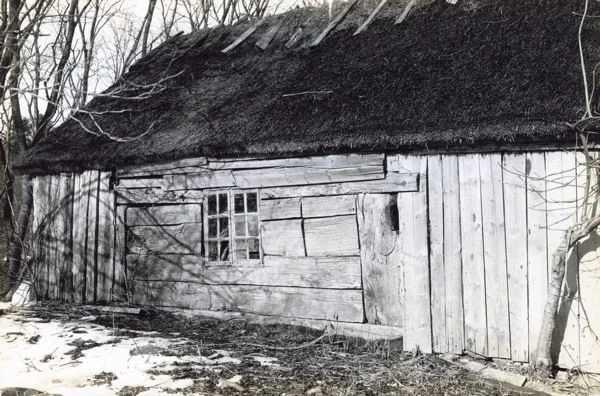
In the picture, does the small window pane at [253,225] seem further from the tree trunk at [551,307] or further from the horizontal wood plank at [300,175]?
the tree trunk at [551,307]

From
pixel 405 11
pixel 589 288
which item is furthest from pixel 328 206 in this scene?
pixel 405 11

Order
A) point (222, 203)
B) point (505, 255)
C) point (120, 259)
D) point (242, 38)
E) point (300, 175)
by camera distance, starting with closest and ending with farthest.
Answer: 1. point (505, 255)
2. point (300, 175)
3. point (222, 203)
4. point (120, 259)
5. point (242, 38)

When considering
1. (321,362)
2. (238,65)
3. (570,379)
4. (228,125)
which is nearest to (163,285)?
(228,125)

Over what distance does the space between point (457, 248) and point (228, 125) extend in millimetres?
3501

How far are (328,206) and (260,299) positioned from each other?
160cm

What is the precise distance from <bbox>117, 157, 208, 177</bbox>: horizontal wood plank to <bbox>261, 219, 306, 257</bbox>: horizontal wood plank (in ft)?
4.40

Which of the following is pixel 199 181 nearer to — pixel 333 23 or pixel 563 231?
pixel 333 23

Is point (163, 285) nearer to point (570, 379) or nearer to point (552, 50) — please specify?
point (570, 379)

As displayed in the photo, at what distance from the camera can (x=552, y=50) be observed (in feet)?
21.7

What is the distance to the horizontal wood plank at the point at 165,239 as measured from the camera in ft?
26.5

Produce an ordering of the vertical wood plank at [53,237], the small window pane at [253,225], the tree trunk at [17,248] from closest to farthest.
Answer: the small window pane at [253,225]
the vertical wood plank at [53,237]
the tree trunk at [17,248]

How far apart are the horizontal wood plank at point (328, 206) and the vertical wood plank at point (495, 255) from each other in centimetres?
156

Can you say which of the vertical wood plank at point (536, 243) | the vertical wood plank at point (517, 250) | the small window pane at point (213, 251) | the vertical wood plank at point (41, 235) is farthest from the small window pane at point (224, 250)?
the vertical wood plank at point (536, 243)

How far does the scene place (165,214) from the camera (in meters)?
8.32
